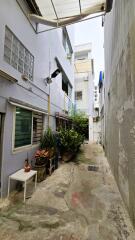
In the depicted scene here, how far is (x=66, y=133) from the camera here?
6891mm

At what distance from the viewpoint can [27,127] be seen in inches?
178

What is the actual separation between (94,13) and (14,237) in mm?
6044

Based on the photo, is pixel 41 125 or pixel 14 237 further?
pixel 41 125

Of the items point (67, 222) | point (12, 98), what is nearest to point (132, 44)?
point (12, 98)

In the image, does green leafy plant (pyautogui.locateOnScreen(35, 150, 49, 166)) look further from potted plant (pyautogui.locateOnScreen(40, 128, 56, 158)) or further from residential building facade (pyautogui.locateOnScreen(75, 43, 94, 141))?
residential building facade (pyautogui.locateOnScreen(75, 43, 94, 141))

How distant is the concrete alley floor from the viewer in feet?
7.07

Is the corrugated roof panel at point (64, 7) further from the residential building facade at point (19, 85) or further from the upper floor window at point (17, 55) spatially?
the upper floor window at point (17, 55)

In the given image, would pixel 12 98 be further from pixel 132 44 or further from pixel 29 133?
pixel 132 44

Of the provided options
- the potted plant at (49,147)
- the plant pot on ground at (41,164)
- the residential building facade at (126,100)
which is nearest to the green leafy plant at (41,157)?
the plant pot on ground at (41,164)

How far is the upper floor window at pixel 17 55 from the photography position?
3.58 metres

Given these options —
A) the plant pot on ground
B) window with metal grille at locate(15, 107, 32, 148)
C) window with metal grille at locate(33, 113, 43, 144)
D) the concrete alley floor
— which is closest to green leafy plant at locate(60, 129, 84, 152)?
Answer: window with metal grille at locate(33, 113, 43, 144)

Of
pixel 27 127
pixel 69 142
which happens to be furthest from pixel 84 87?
pixel 27 127

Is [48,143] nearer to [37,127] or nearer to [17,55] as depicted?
[37,127]

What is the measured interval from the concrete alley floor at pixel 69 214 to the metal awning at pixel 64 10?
17.2 feet
